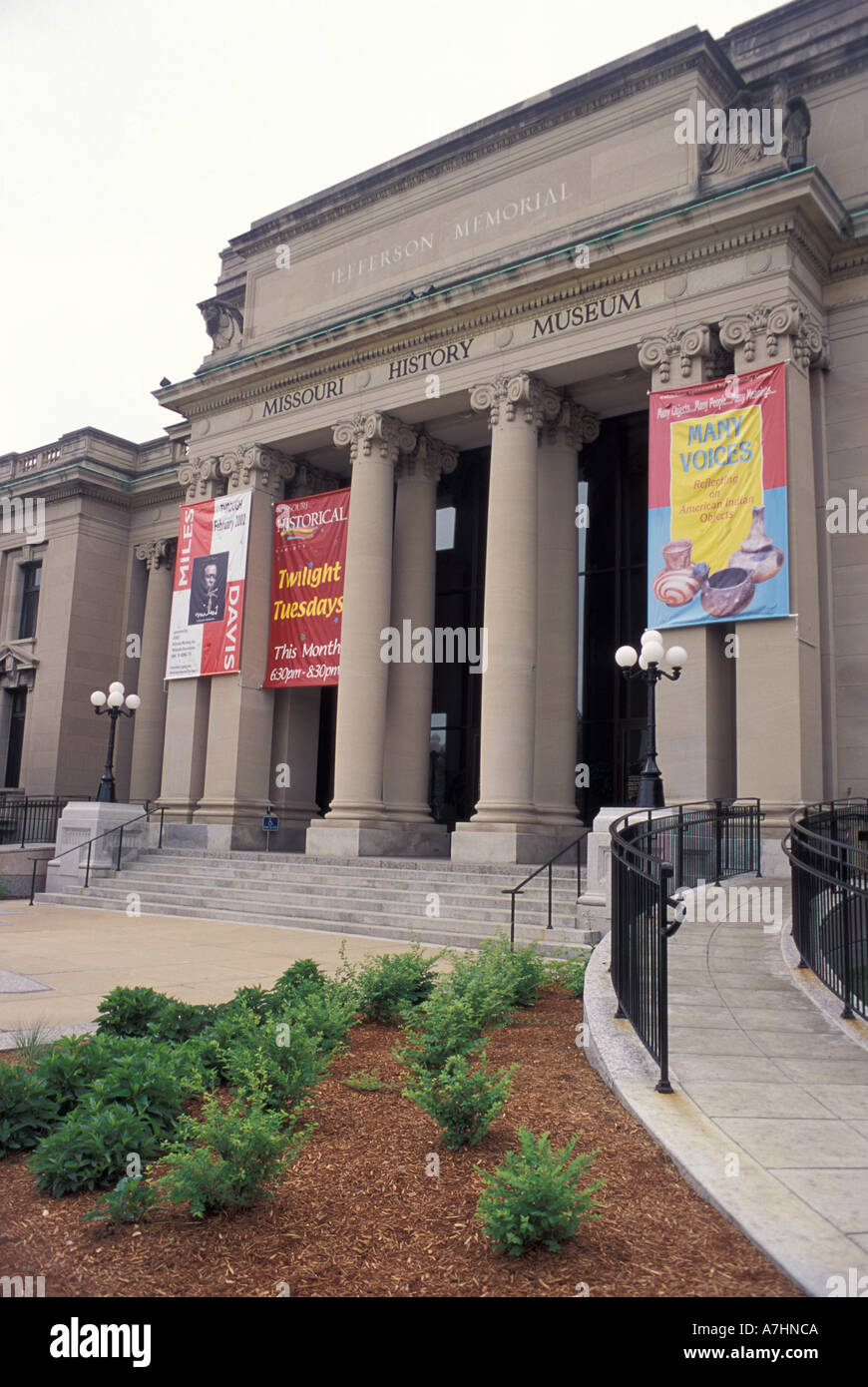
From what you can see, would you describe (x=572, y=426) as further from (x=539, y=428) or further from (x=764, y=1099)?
(x=764, y=1099)

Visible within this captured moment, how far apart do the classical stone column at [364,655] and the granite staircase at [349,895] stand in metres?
1.20

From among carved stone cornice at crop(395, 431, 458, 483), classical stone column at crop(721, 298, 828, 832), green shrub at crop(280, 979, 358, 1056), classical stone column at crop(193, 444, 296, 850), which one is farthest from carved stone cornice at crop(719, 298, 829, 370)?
green shrub at crop(280, 979, 358, 1056)

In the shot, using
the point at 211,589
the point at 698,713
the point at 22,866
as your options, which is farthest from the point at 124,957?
the point at 211,589

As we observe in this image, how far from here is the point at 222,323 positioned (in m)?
31.0

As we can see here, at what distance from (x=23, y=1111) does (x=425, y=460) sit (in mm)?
23158

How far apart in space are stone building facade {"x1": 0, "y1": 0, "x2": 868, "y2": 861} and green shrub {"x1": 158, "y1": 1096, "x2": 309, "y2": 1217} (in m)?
15.0

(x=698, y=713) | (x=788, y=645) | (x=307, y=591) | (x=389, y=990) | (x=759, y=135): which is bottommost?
(x=389, y=990)

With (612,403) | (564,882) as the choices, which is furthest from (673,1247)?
(612,403)

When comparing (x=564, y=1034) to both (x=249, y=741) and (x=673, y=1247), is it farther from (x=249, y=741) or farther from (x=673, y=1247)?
(x=249, y=741)

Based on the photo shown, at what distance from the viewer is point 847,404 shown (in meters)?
21.2

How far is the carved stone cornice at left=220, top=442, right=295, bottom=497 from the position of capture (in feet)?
93.6

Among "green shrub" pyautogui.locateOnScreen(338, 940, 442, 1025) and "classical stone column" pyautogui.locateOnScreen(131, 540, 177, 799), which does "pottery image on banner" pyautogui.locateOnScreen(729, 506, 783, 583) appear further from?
"classical stone column" pyautogui.locateOnScreen(131, 540, 177, 799)
